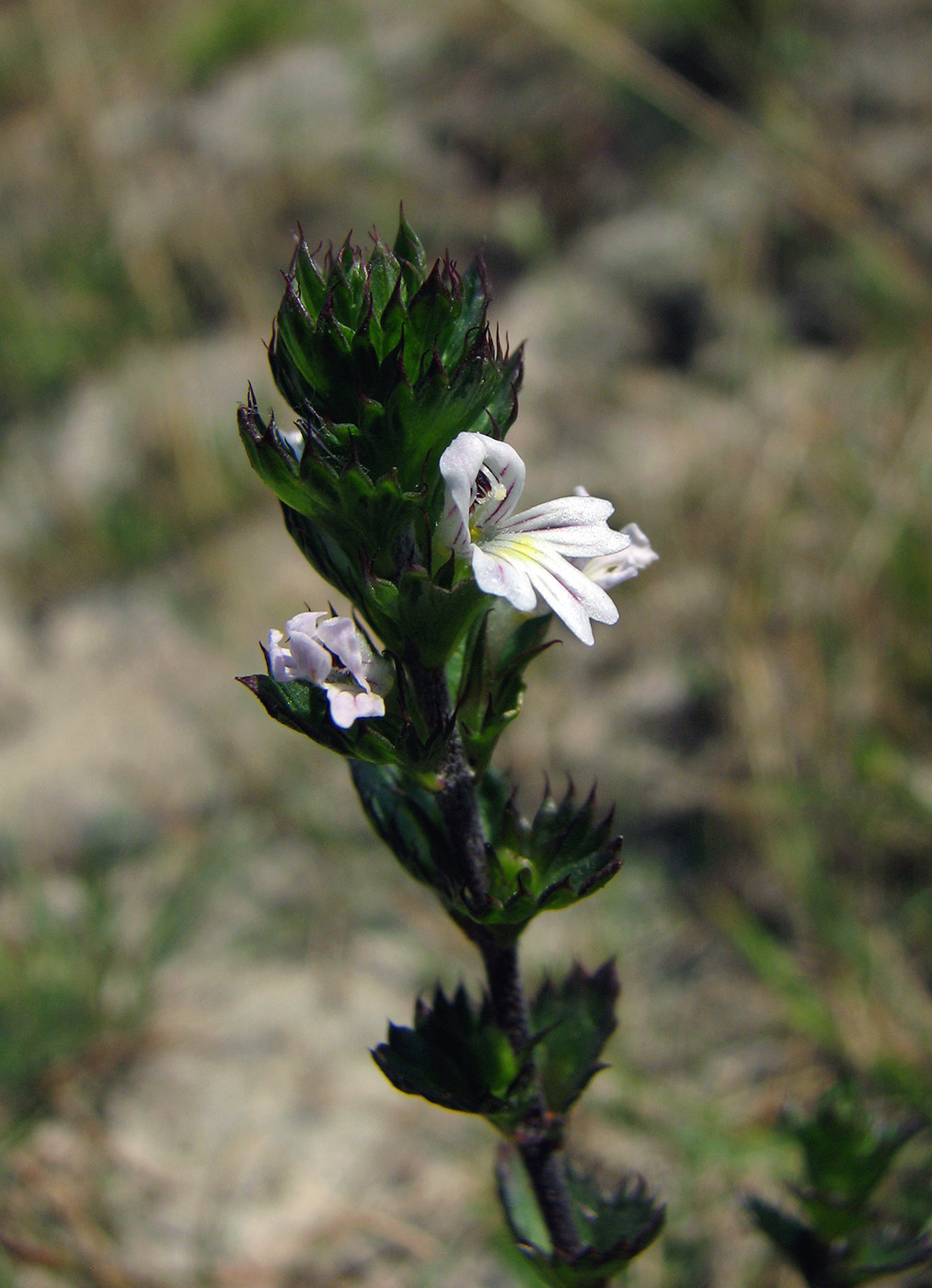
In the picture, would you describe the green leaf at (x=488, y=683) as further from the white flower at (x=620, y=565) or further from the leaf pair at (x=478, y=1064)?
the leaf pair at (x=478, y=1064)

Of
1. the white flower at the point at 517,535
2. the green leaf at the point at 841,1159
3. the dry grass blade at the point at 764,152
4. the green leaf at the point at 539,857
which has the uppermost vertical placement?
the dry grass blade at the point at 764,152

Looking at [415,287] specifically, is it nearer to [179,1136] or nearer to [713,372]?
[179,1136]

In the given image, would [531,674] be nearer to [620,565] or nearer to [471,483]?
[620,565]

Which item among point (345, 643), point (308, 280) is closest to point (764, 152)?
point (308, 280)

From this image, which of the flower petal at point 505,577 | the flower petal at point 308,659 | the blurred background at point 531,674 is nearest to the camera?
the flower petal at point 505,577

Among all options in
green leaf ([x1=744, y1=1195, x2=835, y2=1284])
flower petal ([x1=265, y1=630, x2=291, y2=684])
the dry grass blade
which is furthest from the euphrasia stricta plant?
the dry grass blade

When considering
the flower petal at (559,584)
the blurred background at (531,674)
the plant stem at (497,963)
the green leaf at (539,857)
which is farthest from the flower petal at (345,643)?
the blurred background at (531,674)

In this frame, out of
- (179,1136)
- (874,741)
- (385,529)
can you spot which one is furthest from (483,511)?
(179,1136)
